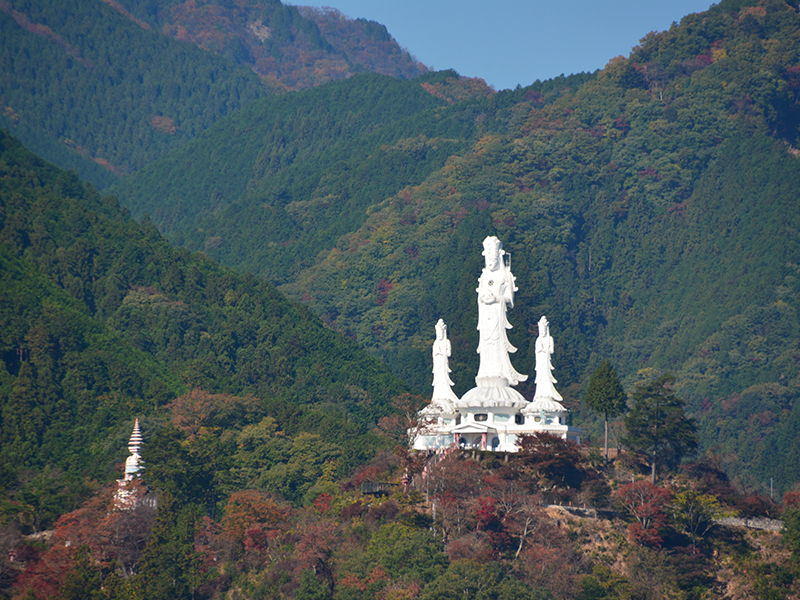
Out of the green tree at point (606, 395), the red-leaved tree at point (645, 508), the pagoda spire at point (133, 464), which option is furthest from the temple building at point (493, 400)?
the pagoda spire at point (133, 464)

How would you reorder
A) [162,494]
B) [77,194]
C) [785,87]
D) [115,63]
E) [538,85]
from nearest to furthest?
1. [162,494]
2. [77,194]
3. [785,87]
4. [538,85]
5. [115,63]

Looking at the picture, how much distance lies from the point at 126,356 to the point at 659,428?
33606mm

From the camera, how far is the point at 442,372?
51812 millimetres

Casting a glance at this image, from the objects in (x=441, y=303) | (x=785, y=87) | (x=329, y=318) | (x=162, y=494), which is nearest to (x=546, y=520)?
(x=162, y=494)

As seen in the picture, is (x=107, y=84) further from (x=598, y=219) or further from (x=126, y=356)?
(x=126, y=356)

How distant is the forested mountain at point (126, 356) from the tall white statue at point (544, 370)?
1080 centimetres

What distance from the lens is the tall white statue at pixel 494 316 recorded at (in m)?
51.2

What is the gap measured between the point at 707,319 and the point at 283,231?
43226 mm

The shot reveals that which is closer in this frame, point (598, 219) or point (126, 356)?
point (126, 356)

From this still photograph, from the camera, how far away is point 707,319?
94500 mm

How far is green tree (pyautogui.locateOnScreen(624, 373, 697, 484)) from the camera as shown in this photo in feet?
159

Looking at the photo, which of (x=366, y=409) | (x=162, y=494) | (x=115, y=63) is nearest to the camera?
(x=162, y=494)

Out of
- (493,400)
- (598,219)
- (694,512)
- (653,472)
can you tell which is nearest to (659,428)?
(653,472)

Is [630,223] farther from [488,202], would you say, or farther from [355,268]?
[355,268]
